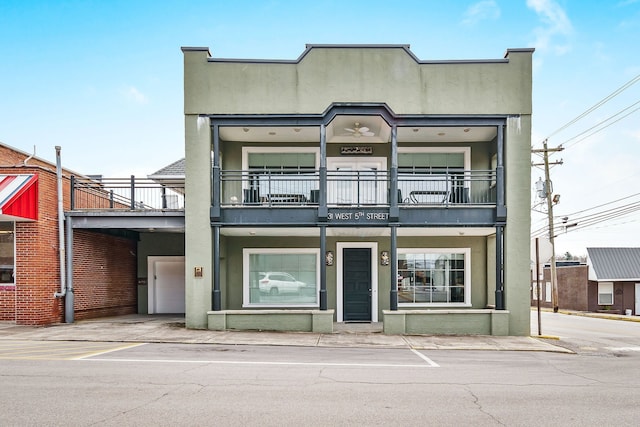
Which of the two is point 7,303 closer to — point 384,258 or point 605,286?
point 384,258

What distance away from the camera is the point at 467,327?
1275cm

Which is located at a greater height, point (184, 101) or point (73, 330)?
point (184, 101)

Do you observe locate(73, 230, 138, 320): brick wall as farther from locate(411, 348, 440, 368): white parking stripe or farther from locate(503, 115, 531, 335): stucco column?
locate(503, 115, 531, 335): stucco column

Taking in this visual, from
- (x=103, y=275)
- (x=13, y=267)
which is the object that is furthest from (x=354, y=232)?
(x=13, y=267)

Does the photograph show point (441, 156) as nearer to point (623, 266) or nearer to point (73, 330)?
point (73, 330)

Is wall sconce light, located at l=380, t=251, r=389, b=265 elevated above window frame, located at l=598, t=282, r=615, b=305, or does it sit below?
above

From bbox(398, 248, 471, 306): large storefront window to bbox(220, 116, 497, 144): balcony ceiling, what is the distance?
3746 mm

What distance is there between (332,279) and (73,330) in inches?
301

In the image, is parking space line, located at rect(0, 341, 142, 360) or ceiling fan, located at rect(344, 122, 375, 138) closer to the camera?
parking space line, located at rect(0, 341, 142, 360)

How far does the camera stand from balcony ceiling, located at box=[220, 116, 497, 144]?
13.7 metres

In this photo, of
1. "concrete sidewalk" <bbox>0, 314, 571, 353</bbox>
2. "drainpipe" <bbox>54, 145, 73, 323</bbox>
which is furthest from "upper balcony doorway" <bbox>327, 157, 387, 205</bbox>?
"drainpipe" <bbox>54, 145, 73, 323</bbox>

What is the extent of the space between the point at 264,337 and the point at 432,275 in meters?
6.34

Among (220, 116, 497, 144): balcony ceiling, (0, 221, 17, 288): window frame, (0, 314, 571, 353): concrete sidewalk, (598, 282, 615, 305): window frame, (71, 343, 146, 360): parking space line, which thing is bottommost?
(598, 282, 615, 305): window frame

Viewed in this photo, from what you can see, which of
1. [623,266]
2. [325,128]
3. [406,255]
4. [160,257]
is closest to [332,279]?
[406,255]
